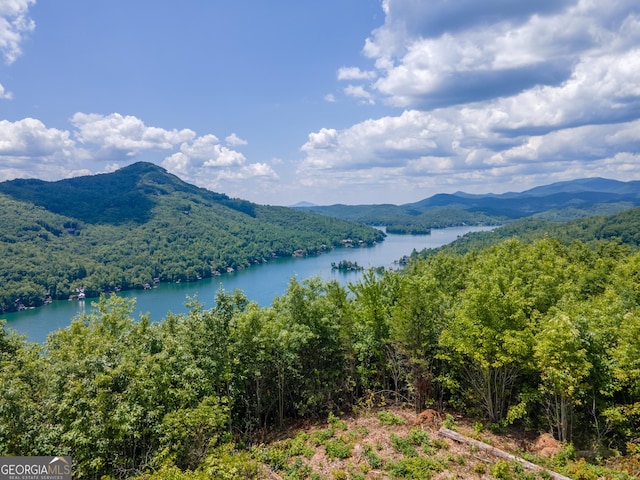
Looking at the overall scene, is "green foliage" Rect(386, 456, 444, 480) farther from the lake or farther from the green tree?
the lake

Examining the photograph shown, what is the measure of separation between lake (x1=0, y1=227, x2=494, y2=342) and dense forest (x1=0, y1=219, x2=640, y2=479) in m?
16.1

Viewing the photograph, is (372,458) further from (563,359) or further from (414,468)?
(563,359)

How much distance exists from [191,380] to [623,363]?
14.9 meters

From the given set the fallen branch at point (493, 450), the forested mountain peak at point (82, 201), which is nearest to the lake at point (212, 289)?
the fallen branch at point (493, 450)

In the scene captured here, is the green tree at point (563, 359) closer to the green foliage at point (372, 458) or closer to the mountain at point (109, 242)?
the green foliage at point (372, 458)

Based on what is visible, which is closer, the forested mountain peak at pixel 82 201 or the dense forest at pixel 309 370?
the dense forest at pixel 309 370

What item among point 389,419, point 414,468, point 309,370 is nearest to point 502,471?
point 414,468

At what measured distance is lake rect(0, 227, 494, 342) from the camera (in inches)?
2704

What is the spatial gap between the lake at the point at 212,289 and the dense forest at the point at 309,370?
52.8 feet

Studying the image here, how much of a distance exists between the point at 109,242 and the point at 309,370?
477 ft

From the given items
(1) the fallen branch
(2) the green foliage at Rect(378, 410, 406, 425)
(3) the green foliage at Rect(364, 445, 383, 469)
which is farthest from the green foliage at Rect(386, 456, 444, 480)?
(2) the green foliage at Rect(378, 410, 406, 425)

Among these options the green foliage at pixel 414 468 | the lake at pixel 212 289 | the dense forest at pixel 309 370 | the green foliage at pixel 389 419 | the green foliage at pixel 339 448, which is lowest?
the lake at pixel 212 289

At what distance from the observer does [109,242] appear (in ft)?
455

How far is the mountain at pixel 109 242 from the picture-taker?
315ft
